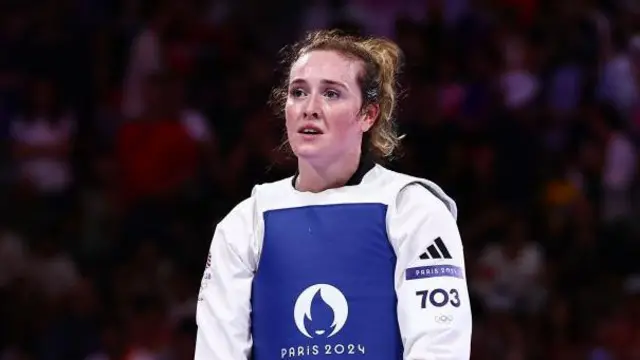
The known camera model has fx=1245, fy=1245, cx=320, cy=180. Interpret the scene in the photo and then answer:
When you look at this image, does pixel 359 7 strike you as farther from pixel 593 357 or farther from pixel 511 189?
pixel 593 357

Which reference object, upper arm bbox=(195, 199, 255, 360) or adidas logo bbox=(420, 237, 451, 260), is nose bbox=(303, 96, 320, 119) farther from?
adidas logo bbox=(420, 237, 451, 260)

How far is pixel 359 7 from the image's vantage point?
30.7 feet

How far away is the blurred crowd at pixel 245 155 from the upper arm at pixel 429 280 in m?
3.33

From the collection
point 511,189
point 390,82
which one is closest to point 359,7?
point 511,189

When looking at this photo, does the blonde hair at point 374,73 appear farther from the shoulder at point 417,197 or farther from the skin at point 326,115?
the shoulder at point 417,197

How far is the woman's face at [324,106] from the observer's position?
369 centimetres

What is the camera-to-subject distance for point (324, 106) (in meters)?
3.69

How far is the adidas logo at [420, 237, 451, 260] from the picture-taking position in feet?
11.6

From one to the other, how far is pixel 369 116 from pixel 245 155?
4.09 metres

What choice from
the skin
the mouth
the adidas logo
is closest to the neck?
the skin

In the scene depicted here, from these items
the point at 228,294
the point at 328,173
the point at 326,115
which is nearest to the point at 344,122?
the point at 326,115

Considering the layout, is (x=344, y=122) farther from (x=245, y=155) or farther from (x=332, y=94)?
(x=245, y=155)

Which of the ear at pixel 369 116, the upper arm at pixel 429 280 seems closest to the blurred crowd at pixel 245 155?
the ear at pixel 369 116

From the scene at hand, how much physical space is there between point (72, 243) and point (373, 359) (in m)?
4.73
